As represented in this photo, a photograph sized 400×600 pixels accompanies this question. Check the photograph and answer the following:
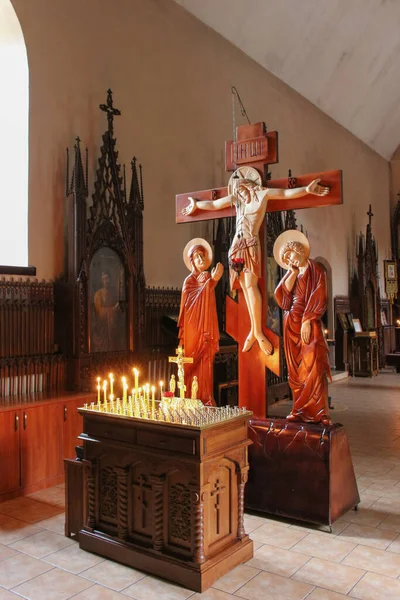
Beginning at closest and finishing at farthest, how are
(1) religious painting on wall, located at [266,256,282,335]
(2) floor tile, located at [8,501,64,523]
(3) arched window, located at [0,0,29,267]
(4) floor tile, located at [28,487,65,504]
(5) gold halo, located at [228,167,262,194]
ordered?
(2) floor tile, located at [8,501,64,523], (4) floor tile, located at [28,487,65,504], (5) gold halo, located at [228,167,262,194], (3) arched window, located at [0,0,29,267], (1) religious painting on wall, located at [266,256,282,335]

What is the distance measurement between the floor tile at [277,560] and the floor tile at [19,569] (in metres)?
1.43

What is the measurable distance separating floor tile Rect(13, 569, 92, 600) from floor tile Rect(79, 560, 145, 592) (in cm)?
8

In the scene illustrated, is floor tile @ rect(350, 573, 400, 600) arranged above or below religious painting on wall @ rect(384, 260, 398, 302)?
below

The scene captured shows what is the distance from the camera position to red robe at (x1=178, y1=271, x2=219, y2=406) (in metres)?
5.65

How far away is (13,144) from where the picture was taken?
265 inches

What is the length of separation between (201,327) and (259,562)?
8.07ft

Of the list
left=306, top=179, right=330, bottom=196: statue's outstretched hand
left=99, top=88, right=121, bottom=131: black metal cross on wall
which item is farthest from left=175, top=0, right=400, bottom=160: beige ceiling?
left=306, top=179, right=330, bottom=196: statue's outstretched hand

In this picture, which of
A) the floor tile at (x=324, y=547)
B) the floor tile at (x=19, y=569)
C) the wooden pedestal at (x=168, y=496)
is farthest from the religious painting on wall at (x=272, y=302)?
the floor tile at (x=19, y=569)

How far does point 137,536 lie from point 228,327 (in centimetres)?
229

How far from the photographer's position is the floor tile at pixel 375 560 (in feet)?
12.0

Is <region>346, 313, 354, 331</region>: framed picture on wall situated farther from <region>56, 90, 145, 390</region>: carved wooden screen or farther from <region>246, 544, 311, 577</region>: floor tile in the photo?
<region>246, 544, 311, 577</region>: floor tile

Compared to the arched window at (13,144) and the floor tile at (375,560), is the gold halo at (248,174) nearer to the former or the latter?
the arched window at (13,144)

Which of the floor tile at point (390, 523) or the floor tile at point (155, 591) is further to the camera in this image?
the floor tile at point (390, 523)

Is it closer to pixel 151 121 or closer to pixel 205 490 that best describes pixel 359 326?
pixel 151 121
